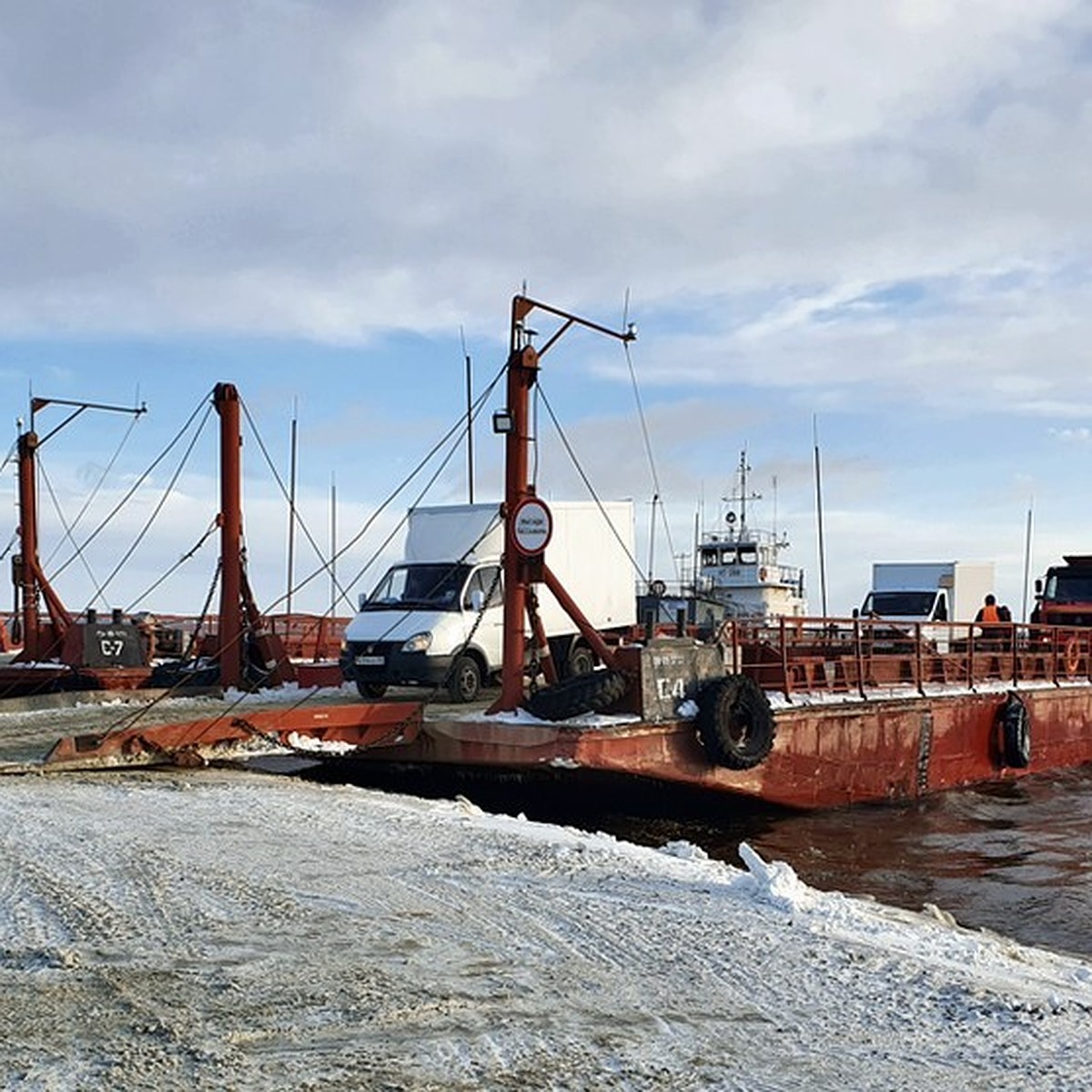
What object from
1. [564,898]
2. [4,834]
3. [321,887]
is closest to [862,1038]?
[564,898]

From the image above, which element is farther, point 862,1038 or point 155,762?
point 155,762

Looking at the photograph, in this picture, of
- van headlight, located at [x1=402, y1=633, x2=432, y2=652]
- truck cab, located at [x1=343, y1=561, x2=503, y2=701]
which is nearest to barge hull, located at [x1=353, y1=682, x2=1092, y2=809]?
truck cab, located at [x1=343, y1=561, x2=503, y2=701]

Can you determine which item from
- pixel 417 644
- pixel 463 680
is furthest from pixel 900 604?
pixel 417 644

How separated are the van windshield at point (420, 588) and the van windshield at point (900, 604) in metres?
16.4

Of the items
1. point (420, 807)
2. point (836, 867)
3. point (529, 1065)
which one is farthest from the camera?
point (836, 867)

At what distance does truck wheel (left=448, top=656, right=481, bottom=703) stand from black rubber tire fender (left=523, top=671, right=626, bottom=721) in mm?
3046

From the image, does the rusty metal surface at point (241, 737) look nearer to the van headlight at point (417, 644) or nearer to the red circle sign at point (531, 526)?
the red circle sign at point (531, 526)

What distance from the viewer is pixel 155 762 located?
1178 cm

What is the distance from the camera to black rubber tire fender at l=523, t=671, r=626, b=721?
1316 cm

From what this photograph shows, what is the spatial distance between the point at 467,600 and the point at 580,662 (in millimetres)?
2380

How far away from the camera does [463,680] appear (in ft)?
54.1

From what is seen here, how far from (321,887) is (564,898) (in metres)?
1.33

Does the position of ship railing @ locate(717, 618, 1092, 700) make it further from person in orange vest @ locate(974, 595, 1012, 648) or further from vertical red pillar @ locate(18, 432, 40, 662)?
vertical red pillar @ locate(18, 432, 40, 662)

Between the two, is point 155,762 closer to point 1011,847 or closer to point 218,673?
point 218,673
